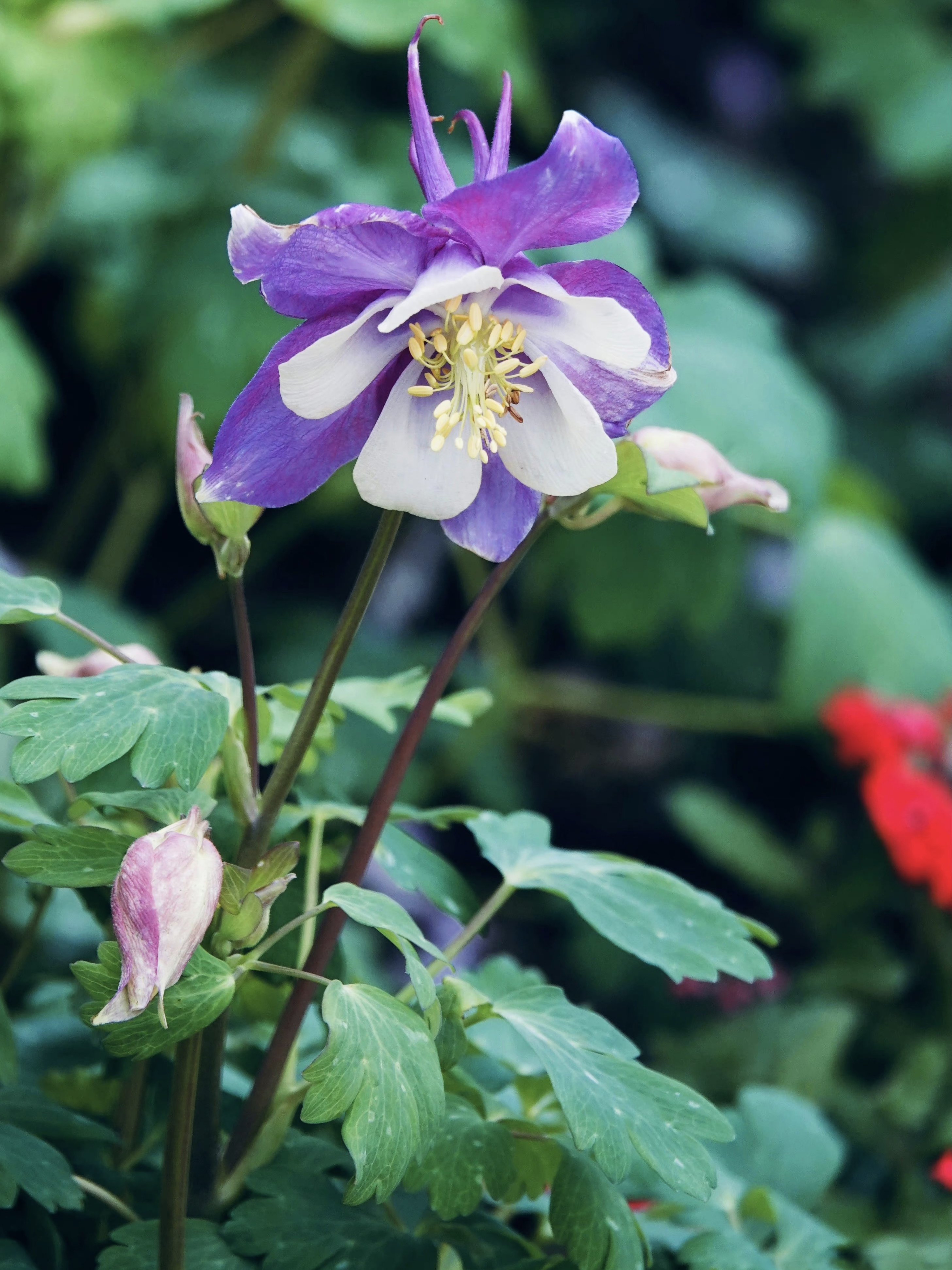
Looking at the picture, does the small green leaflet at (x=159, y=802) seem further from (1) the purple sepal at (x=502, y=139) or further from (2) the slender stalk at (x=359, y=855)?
(1) the purple sepal at (x=502, y=139)

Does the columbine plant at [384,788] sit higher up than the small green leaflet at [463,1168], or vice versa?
the columbine plant at [384,788]

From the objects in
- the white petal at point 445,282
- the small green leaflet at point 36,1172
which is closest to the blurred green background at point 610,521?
the small green leaflet at point 36,1172

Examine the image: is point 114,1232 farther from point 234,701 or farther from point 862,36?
point 862,36

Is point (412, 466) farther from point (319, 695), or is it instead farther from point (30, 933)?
point (30, 933)

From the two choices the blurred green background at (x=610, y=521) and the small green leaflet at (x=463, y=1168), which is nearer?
the small green leaflet at (x=463, y=1168)

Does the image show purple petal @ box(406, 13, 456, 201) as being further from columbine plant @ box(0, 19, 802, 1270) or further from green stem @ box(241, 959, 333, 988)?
green stem @ box(241, 959, 333, 988)

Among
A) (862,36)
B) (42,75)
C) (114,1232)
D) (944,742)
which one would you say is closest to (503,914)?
(944,742)
